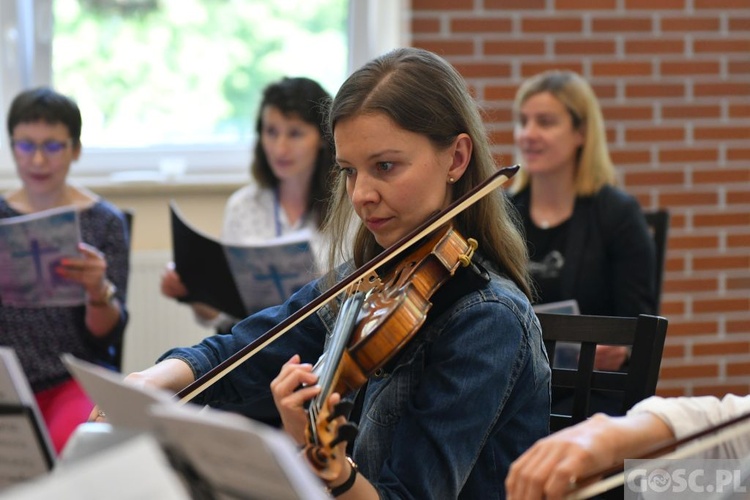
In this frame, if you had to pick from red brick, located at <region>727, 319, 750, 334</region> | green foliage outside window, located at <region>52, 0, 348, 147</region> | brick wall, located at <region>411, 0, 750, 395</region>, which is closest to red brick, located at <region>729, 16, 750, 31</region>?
brick wall, located at <region>411, 0, 750, 395</region>

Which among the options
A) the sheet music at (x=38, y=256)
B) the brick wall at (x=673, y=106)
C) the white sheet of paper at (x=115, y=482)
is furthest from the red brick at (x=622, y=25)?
the white sheet of paper at (x=115, y=482)

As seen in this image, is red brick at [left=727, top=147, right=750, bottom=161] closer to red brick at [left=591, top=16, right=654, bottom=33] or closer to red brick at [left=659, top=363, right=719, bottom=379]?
red brick at [left=591, top=16, right=654, bottom=33]

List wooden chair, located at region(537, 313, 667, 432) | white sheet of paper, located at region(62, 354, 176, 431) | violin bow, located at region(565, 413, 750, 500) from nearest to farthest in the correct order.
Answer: white sheet of paper, located at region(62, 354, 176, 431)
violin bow, located at region(565, 413, 750, 500)
wooden chair, located at region(537, 313, 667, 432)

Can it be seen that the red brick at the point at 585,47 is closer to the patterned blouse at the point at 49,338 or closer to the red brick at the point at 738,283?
the red brick at the point at 738,283

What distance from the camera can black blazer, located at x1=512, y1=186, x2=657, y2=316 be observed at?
2.49 meters

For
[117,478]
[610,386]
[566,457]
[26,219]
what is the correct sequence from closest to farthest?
[117,478], [566,457], [610,386], [26,219]

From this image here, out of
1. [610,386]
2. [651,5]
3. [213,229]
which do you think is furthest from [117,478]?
[651,5]

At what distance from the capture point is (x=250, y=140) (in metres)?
3.47

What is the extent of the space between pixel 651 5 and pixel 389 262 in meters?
2.25

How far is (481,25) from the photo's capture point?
320 centimetres

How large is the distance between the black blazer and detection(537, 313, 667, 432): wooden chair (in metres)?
1.02

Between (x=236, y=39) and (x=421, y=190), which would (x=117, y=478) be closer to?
(x=421, y=190)

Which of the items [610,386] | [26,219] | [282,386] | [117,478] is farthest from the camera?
[26,219]

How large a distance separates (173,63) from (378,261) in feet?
7.59
